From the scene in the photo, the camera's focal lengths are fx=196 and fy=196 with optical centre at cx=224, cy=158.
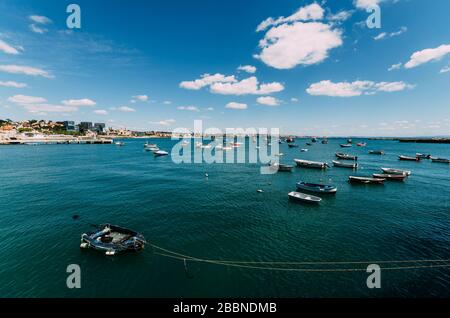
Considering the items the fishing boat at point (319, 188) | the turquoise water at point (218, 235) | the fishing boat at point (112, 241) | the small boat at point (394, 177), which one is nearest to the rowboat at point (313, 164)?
the small boat at point (394, 177)

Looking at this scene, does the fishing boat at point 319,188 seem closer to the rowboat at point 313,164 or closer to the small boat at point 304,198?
the small boat at point 304,198

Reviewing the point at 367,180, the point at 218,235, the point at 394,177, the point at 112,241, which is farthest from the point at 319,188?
the point at 112,241

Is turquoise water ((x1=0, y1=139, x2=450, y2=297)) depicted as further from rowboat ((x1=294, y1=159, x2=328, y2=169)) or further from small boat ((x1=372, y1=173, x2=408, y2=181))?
rowboat ((x1=294, y1=159, x2=328, y2=169))

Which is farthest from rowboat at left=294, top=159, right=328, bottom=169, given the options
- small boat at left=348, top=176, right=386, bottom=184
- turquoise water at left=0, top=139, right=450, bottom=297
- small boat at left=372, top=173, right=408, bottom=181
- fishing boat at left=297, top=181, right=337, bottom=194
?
fishing boat at left=297, top=181, right=337, bottom=194

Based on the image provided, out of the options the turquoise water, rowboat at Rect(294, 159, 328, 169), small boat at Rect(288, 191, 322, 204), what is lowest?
the turquoise water
